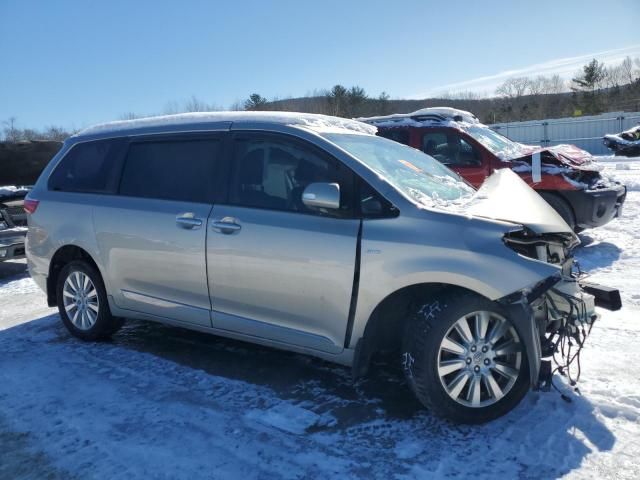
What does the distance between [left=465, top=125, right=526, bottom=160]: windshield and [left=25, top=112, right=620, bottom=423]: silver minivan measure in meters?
3.70

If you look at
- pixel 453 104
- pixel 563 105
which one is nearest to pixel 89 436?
pixel 563 105

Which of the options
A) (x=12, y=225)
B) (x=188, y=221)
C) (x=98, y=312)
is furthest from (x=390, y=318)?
(x=12, y=225)

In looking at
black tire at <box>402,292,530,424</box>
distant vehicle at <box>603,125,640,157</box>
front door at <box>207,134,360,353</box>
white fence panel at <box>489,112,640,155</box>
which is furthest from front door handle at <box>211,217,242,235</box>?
white fence panel at <box>489,112,640,155</box>

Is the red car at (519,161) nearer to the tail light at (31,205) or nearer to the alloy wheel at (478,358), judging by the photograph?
the alloy wheel at (478,358)

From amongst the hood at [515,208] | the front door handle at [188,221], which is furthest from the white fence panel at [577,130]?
the front door handle at [188,221]

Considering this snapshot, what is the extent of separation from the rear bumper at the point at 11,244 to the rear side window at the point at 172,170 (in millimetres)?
3800

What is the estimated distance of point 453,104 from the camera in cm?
6097

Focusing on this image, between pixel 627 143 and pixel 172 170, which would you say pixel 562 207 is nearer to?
pixel 172 170

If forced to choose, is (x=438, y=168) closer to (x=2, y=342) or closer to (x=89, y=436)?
(x=89, y=436)

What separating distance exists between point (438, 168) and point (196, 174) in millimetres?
1988

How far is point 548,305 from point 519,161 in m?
5.19

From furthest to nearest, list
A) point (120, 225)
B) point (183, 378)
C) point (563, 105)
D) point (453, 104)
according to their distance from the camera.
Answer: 1. point (453, 104)
2. point (563, 105)
3. point (120, 225)
4. point (183, 378)

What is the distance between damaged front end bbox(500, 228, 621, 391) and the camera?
3.08 meters

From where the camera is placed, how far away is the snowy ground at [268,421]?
114 inches
